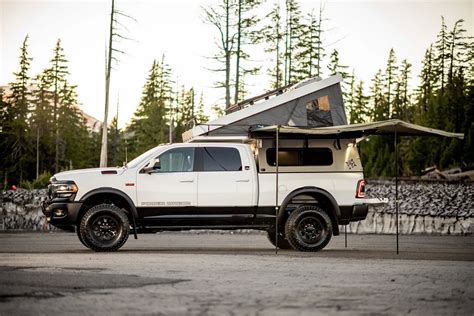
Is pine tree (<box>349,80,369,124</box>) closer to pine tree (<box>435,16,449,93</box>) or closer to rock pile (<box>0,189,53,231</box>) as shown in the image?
pine tree (<box>435,16,449,93</box>)

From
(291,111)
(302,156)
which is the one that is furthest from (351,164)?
(291,111)

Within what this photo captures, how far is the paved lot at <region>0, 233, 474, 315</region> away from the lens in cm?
860

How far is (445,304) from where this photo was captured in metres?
9.10

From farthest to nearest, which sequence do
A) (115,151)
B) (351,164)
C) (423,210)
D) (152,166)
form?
(115,151) → (423,210) → (351,164) → (152,166)

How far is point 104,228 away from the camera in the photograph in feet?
54.3

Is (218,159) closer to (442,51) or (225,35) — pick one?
(225,35)

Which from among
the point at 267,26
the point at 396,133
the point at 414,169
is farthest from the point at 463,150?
the point at 396,133

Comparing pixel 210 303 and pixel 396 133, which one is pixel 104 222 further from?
pixel 210 303

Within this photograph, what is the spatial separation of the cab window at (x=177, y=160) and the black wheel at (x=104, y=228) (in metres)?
1.30

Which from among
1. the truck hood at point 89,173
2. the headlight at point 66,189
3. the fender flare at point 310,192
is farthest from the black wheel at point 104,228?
the fender flare at point 310,192

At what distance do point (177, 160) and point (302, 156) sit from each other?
258cm

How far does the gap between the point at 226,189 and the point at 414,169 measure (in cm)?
4580

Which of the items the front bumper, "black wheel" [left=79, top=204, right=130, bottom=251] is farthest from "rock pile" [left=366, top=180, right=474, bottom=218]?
the front bumper

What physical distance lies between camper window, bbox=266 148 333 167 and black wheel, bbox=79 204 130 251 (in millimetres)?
3251
